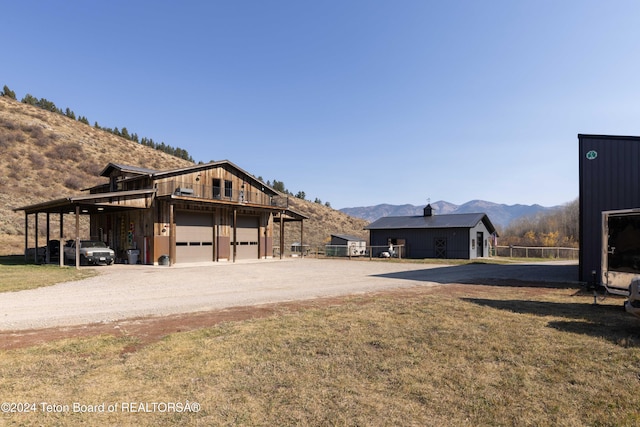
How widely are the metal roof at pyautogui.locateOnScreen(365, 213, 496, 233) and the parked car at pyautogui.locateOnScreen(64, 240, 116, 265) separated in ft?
81.8

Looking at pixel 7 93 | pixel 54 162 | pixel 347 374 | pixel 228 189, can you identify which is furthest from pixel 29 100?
pixel 347 374

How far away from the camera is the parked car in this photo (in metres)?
21.6

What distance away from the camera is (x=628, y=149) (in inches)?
548

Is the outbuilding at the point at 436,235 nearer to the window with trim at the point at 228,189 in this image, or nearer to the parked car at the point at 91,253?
the window with trim at the point at 228,189

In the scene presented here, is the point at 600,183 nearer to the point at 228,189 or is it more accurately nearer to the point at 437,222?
the point at 437,222

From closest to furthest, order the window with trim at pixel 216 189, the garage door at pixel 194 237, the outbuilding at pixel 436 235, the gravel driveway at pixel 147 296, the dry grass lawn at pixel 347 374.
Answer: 1. the dry grass lawn at pixel 347 374
2. the gravel driveway at pixel 147 296
3. the garage door at pixel 194 237
4. the window with trim at pixel 216 189
5. the outbuilding at pixel 436 235

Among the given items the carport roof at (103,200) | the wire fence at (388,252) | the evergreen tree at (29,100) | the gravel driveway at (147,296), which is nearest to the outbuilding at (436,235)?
the wire fence at (388,252)

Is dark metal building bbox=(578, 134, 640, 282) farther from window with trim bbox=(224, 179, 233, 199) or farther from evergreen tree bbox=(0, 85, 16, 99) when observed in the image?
evergreen tree bbox=(0, 85, 16, 99)

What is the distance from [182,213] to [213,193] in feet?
11.6

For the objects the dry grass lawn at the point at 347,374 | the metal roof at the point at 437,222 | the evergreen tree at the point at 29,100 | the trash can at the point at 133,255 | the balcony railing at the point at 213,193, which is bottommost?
the trash can at the point at 133,255

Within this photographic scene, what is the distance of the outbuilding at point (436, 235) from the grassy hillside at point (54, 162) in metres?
18.1

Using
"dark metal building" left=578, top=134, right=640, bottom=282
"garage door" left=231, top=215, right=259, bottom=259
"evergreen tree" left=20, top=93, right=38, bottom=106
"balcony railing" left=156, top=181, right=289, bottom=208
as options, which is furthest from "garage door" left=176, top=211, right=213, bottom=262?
"evergreen tree" left=20, top=93, right=38, bottom=106

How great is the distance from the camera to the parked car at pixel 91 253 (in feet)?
70.9

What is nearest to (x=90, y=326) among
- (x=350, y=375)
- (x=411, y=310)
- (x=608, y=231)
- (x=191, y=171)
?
(x=350, y=375)
